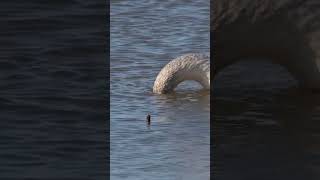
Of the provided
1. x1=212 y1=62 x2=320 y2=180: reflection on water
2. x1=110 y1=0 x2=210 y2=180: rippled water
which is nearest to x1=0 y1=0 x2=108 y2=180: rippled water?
x1=110 y1=0 x2=210 y2=180: rippled water

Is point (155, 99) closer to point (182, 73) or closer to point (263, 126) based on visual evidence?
point (182, 73)

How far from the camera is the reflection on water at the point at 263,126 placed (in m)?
7.89

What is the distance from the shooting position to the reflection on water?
7.89 meters

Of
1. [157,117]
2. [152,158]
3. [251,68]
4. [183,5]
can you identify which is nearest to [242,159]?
A: [152,158]

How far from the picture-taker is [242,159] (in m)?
8.11

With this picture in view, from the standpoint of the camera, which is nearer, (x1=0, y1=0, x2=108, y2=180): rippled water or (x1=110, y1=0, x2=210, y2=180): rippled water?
(x1=0, y1=0, x2=108, y2=180): rippled water

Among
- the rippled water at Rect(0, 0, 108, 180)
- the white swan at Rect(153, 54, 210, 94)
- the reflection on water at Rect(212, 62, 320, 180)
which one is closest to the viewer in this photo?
the rippled water at Rect(0, 0, 108, 180)

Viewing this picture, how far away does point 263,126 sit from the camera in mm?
9109

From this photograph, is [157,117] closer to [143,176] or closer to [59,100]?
[59,100]

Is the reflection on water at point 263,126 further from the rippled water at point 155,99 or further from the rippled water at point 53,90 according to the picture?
the rippled water at point 53,90

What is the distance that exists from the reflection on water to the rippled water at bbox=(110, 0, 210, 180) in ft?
0.46

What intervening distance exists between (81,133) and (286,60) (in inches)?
104

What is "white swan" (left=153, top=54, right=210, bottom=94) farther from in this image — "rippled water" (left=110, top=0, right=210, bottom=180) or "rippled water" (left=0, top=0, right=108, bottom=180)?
"rippled water" (left=0, top=0, right=108, bottom=180)

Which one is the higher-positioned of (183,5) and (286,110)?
(183,5)
